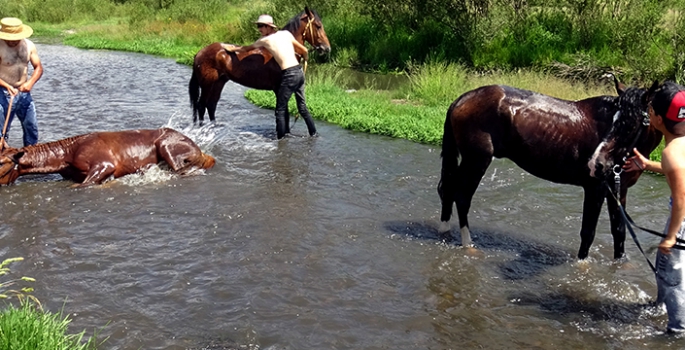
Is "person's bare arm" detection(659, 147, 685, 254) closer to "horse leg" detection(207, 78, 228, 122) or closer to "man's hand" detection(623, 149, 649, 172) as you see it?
"man's hand" detection(623, 149, 649, 172)

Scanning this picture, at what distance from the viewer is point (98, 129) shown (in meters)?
10.9

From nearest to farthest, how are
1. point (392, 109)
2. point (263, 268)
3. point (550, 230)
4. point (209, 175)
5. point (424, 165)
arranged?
point (263, 268) → point (550, 230) → point (209, 175) → point (424, 165) → point (392, 109)

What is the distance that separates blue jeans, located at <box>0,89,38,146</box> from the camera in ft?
26.5

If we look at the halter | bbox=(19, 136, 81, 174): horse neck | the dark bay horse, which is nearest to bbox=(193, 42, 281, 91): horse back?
the halter

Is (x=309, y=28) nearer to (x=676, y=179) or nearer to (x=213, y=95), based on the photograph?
(x=213, y=95)

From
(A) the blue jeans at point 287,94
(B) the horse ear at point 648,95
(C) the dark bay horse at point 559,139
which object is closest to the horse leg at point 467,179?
(C) the dark bay horse at point 559,139

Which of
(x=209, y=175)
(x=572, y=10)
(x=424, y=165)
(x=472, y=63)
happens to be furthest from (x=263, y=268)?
(x=572, y=10)

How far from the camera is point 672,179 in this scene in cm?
395

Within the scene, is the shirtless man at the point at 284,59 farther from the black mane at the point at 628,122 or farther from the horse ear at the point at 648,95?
the horse ear at the point at 648,95

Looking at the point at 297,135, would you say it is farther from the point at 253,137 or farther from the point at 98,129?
the point at 98,129

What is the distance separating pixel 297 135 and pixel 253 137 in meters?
0.77

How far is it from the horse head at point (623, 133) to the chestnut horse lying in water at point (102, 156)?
209 inches

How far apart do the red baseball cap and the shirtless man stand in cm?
692

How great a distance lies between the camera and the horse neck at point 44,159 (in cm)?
783
